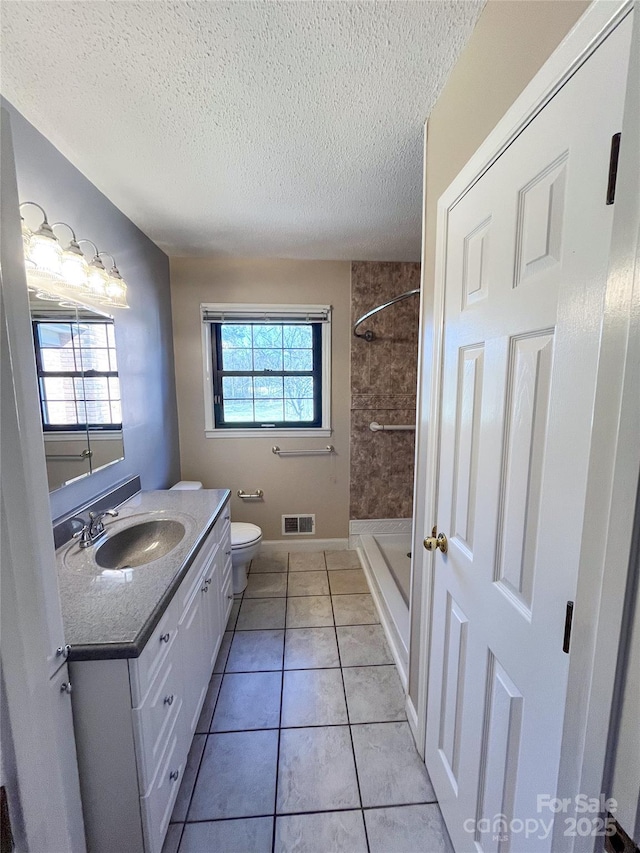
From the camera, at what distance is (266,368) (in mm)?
2926

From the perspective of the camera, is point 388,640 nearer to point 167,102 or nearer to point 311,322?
point 311,322

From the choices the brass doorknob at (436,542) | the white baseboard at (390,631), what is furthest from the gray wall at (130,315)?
the white baseboard at (390,631)

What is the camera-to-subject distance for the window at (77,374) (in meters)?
1.42

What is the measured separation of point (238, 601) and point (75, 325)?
6.56ft

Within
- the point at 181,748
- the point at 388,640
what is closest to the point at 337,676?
the point at 388,640

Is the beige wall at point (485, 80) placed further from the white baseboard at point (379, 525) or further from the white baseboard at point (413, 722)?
the white baseboard at point (379, 525)

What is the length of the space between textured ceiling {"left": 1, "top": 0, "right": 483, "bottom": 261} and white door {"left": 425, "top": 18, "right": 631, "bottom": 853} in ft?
1.76

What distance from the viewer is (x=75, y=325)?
157cm

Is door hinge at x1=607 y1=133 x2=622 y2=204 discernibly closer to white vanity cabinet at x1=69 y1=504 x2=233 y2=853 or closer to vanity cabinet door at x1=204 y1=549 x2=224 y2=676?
white vanity cabinet at x1=69 y1=504 x2=233 y2=853

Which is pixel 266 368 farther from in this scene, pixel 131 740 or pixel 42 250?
pixel 131 740

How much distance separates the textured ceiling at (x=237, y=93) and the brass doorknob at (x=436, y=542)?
1.55 meters

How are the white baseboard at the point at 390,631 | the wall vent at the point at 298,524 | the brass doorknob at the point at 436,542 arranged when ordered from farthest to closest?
the wall vent at the point at 298,524, the white baseboard at the point at 390,631, the brass doorknob at the point at 436,542

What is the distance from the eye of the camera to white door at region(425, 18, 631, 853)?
576 mm

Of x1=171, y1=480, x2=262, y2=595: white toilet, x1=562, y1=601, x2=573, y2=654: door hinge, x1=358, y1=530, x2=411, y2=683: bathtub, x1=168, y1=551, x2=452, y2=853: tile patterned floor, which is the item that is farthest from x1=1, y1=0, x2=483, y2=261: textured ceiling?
x1=168, y1=551, x2=452, y2=853: tile patterned floor
